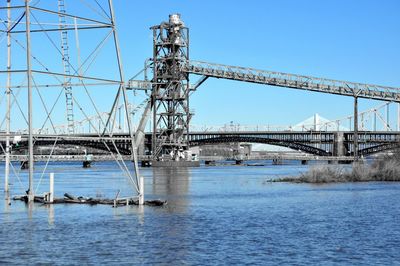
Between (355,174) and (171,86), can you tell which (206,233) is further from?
(171,86)

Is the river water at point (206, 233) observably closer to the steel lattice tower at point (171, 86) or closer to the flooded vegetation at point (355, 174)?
the flooded vegetation at point (355, 174)

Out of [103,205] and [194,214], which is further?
[103,205]

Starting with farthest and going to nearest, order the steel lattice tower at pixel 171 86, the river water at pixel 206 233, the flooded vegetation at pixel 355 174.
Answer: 1. the steel lattice tower at pixel 171 86
2. the flooded vegetation at pixel 355 174
3. the river water at pixel 206 233

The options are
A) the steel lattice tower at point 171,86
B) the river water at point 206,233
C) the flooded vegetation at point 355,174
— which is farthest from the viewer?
the steel lattice tower at point 171,86

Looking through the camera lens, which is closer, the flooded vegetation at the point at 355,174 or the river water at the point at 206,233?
the river water at the point at 206,233

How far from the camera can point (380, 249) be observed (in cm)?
2889

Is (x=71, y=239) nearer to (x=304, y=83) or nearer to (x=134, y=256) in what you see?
(x=134, y=256)

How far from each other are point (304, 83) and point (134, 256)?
130m

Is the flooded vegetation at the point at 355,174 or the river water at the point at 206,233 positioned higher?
the flooded vegetation at the point at 355,174

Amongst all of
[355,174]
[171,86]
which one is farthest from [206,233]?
[171,86]

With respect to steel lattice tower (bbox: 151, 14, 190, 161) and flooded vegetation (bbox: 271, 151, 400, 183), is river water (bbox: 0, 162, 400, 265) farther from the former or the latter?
steel lattice tower (bbox: 151, 14, 190, 161)

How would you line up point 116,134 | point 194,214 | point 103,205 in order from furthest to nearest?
point 116,134, point 103,205, point 194,214

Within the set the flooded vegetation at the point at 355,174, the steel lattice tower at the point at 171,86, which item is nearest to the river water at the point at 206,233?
the flooded vegetation at the point at 355,174

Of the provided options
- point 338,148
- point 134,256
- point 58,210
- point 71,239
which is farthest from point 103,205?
point 338,148
